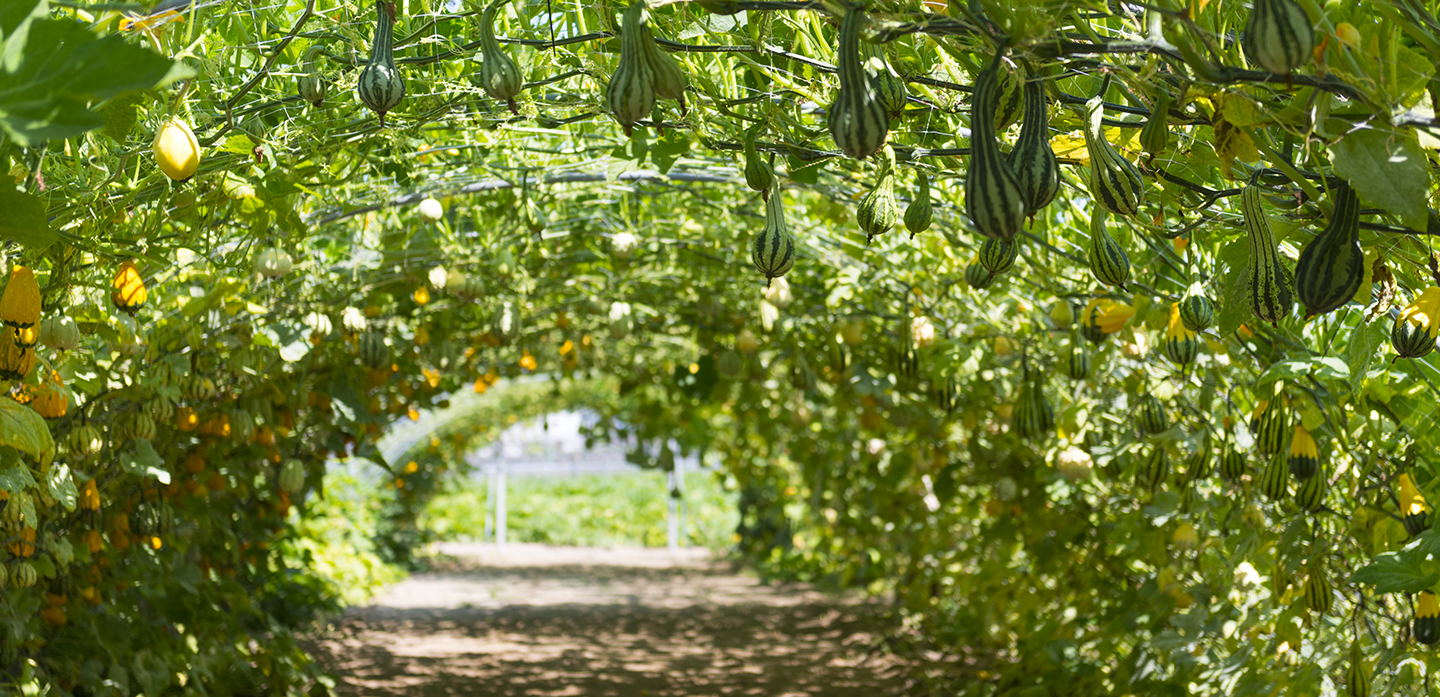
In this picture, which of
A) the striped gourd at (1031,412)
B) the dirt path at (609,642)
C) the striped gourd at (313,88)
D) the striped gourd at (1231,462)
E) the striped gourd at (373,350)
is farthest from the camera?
A: the dirt path at (609,642)

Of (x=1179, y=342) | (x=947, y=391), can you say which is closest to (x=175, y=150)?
(x=1179, y=342)

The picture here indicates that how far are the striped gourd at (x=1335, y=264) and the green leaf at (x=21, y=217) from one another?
149 centimetres

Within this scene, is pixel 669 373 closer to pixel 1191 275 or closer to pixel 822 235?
pixel 822 235

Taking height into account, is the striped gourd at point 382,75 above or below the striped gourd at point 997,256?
above

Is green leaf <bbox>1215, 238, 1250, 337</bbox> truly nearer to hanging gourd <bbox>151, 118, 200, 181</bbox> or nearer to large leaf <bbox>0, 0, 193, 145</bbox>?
large leaf <bbox>0, 0, 193, 145</bbox>

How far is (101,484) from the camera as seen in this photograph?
349 cm

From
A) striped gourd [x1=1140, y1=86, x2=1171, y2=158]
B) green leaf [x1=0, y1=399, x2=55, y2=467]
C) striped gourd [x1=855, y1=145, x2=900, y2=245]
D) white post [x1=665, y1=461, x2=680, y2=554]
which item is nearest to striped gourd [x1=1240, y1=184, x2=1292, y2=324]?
striped gourd [x1=1140, y1=86, x2=1171, y2=158]

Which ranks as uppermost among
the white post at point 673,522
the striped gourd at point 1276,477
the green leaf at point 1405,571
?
the striped gourd at point 1276,477

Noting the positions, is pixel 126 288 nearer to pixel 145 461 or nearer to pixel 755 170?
pixel 145 461

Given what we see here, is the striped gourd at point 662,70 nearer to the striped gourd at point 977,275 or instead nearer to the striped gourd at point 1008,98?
the striped gourd at point 1008,98

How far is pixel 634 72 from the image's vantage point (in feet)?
4.07

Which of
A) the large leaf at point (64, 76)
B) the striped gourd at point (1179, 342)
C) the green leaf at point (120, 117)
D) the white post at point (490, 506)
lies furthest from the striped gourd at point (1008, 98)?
the white post at point (490, 506)

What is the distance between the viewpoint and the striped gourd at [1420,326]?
1540mm

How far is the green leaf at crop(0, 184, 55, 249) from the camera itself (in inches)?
45.8
